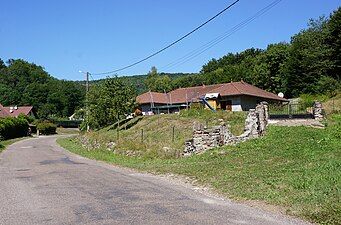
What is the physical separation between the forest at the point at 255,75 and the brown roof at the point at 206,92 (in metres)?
4.01

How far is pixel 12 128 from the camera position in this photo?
178 ft

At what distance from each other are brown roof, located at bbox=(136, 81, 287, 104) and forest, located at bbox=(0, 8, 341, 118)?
4011mm

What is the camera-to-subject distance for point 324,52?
2454 inches

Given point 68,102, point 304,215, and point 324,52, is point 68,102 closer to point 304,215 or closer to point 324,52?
point 324,52

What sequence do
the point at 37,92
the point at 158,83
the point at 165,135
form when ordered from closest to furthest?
the point at 165,135
the point at 158,83
the point at 37,92

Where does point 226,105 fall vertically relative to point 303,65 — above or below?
below

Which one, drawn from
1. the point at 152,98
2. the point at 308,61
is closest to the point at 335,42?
the point at 308,61

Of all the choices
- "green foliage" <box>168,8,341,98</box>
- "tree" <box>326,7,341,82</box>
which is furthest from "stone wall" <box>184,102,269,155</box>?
"tree" <box>326,7,341,82</box>

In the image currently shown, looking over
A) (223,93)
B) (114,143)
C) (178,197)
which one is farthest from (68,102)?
(178,197)

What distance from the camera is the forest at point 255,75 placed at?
2404 inches

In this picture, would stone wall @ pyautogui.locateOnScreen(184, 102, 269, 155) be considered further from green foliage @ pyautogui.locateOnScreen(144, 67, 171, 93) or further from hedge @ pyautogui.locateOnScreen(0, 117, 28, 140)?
green foliage @ pyautogui.locateOnScreen(144, 67, 171, 93)

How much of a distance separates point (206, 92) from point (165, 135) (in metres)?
28.7

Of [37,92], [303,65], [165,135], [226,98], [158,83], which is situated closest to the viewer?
[165,135]

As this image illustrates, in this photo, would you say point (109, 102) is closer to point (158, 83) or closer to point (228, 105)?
point (228, 105)
